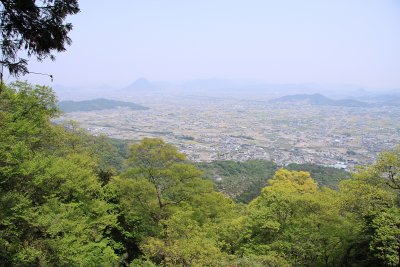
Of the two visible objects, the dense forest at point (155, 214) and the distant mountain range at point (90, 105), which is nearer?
the dense forest at point (155, 214)

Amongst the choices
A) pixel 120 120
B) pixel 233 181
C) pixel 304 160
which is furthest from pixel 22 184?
pixel 120 120

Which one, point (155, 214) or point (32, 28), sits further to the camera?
point (155, 214)

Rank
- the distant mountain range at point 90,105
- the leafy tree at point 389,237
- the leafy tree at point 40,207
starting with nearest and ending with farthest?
the leafy tree at point 389,237
the leafy tree at point 40,207
the distant mountain range at point 90,105

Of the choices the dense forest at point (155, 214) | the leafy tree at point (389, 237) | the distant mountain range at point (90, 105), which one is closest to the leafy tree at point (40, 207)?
the dense forest at point (155, 214)

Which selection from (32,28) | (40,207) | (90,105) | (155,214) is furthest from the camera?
(90,105)

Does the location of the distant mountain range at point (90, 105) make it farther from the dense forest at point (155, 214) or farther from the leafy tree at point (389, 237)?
the leafy tree at point (389, 237)

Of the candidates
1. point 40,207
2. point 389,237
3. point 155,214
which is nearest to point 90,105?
point 155,214

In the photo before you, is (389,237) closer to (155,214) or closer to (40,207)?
(155,214)

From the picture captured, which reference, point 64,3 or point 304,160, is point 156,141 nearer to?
point 64,3
